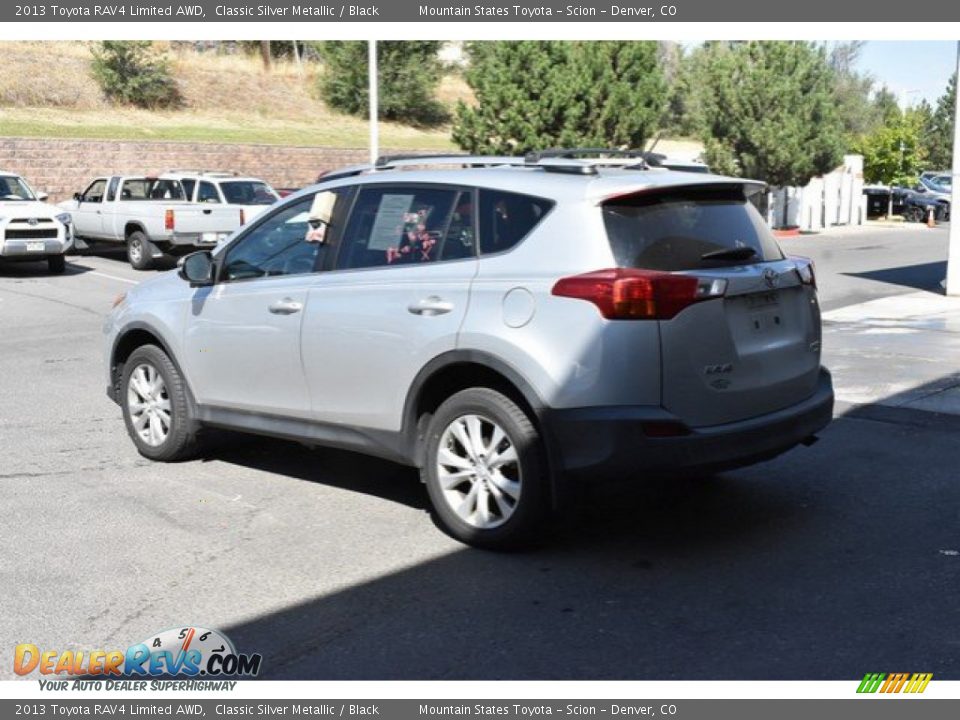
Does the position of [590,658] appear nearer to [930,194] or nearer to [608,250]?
[608,250]

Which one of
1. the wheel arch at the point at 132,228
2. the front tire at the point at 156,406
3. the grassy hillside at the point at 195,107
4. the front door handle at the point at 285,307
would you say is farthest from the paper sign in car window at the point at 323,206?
the grassy hillside at the point at 195,107

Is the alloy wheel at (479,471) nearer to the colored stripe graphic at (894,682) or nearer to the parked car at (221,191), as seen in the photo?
the colored stripe graphic at (894,682)

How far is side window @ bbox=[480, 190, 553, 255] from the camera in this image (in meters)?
5.69

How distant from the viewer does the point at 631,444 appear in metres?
5.25

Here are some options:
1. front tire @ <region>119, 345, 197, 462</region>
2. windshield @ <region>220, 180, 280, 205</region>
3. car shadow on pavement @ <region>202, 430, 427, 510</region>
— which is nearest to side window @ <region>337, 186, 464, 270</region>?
car shadow on pavement @ <region>202, 430, 427, 510</region>

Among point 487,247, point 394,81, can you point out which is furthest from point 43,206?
point 394,81

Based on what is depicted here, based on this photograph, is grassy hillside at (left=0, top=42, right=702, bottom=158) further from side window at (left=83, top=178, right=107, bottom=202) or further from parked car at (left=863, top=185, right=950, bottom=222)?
parked car at (left=863, top=185, right=950, bottom=222)

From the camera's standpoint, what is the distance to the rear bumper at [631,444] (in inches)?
207

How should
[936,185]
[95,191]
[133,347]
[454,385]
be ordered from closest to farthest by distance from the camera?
1. [454,385]
2. [133,347]
3. [95,191]
4. [936,185]

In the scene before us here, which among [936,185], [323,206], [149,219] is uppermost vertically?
[323,206]

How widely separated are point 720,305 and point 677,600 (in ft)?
4.55

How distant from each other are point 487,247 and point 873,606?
246cm

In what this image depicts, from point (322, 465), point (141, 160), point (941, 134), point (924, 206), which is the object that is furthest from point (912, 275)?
point (941, 134)

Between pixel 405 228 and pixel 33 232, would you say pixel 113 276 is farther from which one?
pixel 405 228
